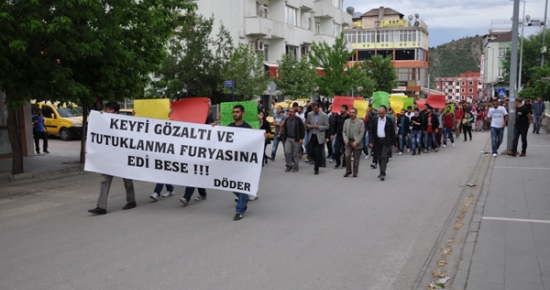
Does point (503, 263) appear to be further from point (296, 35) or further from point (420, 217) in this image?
point (296, 35)

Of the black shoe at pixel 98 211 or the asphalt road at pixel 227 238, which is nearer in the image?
the asphalt road at pixel 227 238

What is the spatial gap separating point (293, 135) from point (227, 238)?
24.9 feet

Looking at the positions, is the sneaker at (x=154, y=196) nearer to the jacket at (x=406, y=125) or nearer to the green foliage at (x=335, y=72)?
the jacket at (x=406, y=125)

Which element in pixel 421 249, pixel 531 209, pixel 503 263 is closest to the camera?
pixel 503 263

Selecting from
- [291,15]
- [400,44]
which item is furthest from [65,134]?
[400,44]

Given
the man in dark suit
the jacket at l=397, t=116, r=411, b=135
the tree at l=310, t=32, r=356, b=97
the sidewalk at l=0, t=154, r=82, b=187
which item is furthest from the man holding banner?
the tree at l=310, t=32, r=356, b=97

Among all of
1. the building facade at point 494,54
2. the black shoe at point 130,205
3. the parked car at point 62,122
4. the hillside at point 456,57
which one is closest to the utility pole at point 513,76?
the black shoe at point 130,205

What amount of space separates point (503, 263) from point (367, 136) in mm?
13221

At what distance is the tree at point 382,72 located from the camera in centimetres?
6938

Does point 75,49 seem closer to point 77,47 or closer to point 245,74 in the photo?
point 77,47

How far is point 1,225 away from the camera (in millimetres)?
9086

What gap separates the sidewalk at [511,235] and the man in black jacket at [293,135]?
4.95m

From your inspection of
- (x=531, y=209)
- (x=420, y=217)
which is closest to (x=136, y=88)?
(x=420, y=217)

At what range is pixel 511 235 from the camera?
8156mm
